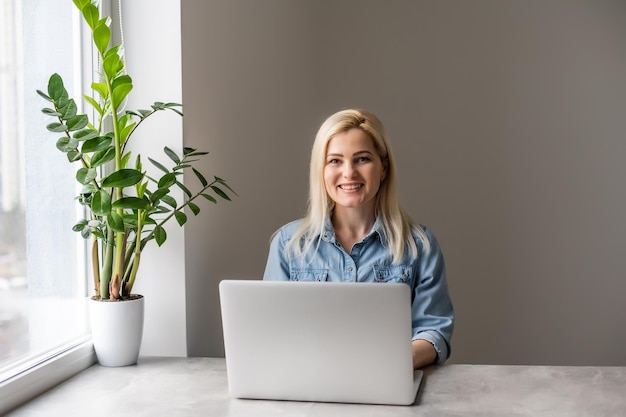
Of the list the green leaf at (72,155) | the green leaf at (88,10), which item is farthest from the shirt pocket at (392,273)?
the green leaf at (88,10)

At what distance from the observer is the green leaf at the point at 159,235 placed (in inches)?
88.6

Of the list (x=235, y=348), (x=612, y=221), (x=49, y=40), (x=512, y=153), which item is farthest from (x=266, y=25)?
(x=612, y=221)

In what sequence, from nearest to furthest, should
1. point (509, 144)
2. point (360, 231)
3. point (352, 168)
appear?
point (352, 168) → point (360, 231) → point (509, 144)

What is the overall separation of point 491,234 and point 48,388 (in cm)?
240

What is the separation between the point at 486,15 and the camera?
3.75 m

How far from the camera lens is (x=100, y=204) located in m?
2.00

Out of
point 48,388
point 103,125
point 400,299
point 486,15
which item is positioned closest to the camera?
point 400,299

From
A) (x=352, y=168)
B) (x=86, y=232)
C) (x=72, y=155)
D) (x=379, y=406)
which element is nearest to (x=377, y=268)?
(x=352, y=168)

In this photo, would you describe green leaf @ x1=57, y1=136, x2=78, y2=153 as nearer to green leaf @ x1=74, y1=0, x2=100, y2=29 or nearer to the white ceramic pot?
green leaf @ x1=74, y1=0, x2=100, y2=29

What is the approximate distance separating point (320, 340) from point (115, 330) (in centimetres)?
75

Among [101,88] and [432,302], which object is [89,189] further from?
[432,302]

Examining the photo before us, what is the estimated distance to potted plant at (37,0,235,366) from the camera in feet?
6.54

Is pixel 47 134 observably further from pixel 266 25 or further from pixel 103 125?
pixel 266 25

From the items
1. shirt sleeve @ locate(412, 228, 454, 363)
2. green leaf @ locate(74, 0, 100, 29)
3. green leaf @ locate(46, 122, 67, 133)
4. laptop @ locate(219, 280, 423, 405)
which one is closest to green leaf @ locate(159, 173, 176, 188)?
green leaf @ locate(46, 122, 67, 133)
